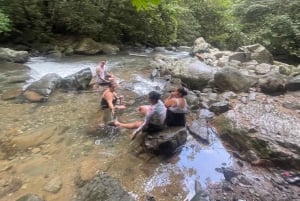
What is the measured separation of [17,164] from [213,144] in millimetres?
3631

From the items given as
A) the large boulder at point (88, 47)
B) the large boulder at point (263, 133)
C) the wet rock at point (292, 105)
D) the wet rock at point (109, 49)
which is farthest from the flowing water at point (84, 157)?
the wet rock at point (109, 49)

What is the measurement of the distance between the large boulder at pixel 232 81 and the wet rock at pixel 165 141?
10.7 ft

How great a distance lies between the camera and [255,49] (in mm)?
11938

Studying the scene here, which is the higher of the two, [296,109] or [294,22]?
[294,22]

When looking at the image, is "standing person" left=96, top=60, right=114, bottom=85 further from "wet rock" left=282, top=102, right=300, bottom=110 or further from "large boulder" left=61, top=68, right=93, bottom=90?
"wet rock" left=282, top=102, right=300, bottom=110

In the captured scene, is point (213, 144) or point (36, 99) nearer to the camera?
point (213, 144)

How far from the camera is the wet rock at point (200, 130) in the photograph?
19.5 ft

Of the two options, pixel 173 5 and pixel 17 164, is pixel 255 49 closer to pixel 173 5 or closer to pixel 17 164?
pixel 173 5

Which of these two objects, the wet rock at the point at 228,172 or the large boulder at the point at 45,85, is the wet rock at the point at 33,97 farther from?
the wet rock at the point at 228,172

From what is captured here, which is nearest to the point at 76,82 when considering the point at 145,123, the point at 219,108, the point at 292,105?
the point at 145,123

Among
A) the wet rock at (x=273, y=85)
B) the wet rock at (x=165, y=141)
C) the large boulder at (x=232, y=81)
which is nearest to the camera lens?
the wet rock at (x=165, y=141)

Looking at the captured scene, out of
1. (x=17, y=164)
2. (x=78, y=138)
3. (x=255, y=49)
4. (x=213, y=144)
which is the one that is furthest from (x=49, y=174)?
(x=255, y=49)

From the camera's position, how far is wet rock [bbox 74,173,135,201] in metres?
4.06

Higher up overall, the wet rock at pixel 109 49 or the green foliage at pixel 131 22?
the green foliage at pixel 131 22
